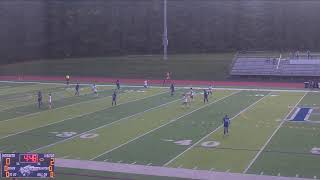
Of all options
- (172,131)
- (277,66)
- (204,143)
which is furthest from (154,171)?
(277,66)

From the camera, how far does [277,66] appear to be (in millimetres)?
45500

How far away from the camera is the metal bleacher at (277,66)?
43.9 metres

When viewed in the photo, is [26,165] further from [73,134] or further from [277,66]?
[277,66]

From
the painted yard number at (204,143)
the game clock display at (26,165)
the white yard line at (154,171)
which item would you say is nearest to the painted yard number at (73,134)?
the painted yard number at (204,143)

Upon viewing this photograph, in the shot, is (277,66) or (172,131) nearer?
(172,131)

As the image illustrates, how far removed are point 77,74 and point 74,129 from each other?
2787 centimetres

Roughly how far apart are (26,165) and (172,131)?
1127cm

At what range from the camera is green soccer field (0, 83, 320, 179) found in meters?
16.1

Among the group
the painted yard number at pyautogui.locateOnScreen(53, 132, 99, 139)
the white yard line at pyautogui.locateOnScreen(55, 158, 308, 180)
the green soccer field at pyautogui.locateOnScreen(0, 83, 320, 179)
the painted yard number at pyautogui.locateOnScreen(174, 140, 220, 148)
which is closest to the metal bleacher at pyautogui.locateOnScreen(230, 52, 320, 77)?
the green soccer field at pyautogui.locateOnScreen(0, 83, 320, 179)

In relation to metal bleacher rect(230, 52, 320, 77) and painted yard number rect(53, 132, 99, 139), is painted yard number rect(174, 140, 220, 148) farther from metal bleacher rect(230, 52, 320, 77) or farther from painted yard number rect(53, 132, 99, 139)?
metal bleacher rect(230, 52, 320, 77)

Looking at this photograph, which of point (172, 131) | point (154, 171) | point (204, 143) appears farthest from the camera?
point (172, 131)

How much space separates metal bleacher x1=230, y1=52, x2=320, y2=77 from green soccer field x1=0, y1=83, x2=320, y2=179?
10924mm

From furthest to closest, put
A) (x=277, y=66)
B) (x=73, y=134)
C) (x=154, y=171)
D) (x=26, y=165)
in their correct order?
1. (x=277, y=66)
2. (x=73, y=134)
3. (x=154, y=171)
4. (x=26, y=165)

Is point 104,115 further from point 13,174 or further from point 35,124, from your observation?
point 13,174
